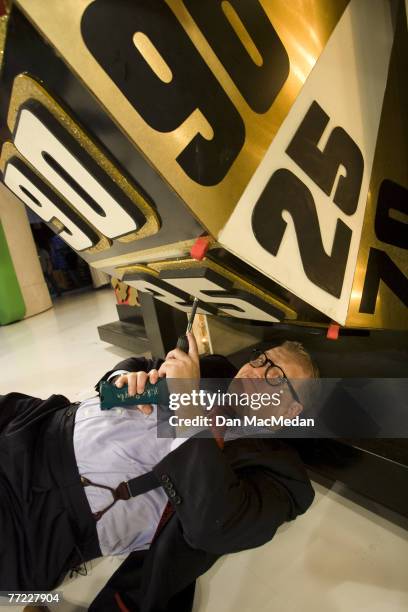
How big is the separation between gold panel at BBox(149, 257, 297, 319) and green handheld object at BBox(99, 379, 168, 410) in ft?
0.78

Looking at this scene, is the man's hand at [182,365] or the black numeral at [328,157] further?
the man's hand at [182,365]

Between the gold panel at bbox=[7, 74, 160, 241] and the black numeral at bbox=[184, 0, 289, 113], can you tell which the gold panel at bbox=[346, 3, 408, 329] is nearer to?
the black numeral at bbox=[184, 0, 289, 113]

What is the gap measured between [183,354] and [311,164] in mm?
395

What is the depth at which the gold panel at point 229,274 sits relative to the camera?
61cm

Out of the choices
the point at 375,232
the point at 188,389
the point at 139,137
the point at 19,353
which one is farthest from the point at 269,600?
the point at 19,353

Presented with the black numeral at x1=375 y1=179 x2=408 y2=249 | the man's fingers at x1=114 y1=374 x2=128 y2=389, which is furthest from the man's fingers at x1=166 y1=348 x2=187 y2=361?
the black numeral at x1=375 y1=179 x2=408 y2=249

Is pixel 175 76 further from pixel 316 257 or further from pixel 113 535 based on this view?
pixel 113 535

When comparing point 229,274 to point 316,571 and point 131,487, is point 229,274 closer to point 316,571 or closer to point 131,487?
point 131,487

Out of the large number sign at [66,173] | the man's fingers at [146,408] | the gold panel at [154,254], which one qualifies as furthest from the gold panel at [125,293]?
the man's fingers at [146,408]

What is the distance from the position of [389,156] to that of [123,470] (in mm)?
810

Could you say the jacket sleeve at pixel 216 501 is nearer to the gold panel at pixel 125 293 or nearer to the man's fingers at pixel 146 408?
the man's fingers at pixel 146 408

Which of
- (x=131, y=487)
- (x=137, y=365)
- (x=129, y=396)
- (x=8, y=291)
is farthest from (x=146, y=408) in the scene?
(x=8, y=291)

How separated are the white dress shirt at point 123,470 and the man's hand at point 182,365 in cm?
13

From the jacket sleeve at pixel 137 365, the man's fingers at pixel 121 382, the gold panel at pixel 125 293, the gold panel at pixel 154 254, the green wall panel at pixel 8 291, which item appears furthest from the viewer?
the green wall panel at pixel 8 291
